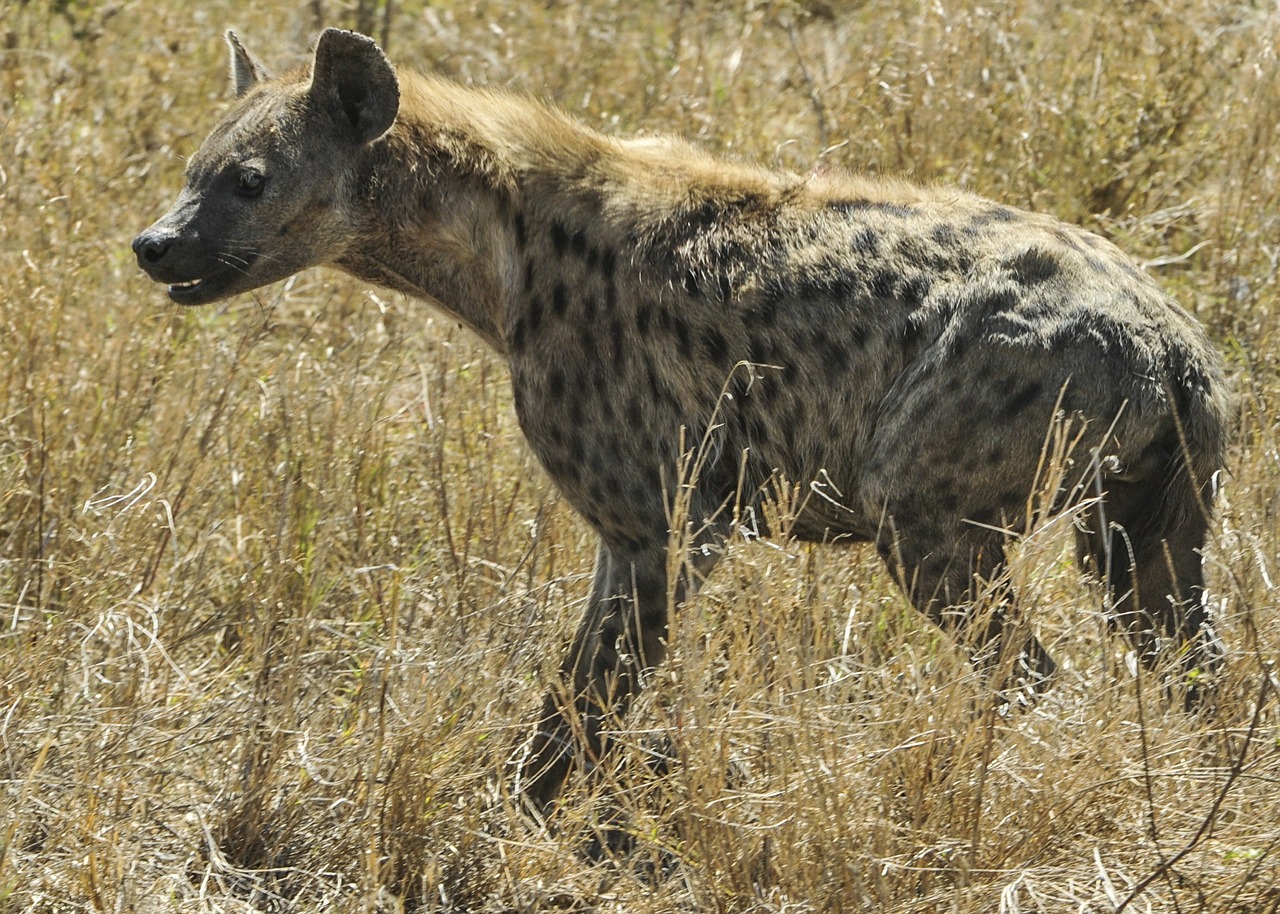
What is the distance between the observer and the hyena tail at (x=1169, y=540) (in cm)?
370

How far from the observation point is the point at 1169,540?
386 centimetres

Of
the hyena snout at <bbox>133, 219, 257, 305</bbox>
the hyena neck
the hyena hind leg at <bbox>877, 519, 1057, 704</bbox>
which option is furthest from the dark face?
the hyena hind leg at <bbox>877, 519, 1057, 704</bbox>

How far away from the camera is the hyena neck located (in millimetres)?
4234

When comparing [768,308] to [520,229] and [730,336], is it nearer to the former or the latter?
[730,336]

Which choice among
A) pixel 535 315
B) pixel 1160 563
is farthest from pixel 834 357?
pixel 1160 563

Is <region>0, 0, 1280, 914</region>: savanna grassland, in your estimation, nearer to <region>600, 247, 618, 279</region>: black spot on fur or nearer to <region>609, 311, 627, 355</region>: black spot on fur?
<region>609, 311, 627, 355</region>: black spot on fur

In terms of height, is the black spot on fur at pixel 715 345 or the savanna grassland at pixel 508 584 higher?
the black spot on fur at pixel 715 345

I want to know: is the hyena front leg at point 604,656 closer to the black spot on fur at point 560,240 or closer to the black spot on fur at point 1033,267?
the black spot on fur at point 560,240

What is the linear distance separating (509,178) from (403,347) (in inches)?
69.3

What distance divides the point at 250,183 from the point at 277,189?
2.6 inches

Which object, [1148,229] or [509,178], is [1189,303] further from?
[509,178]

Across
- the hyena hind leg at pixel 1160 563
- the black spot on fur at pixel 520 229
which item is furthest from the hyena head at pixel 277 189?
the hyena hind leg at pixel 1160 563

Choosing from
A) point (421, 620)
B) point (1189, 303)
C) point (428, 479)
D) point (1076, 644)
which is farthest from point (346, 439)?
point (1189, 303)

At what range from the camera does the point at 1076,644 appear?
4.34 m
